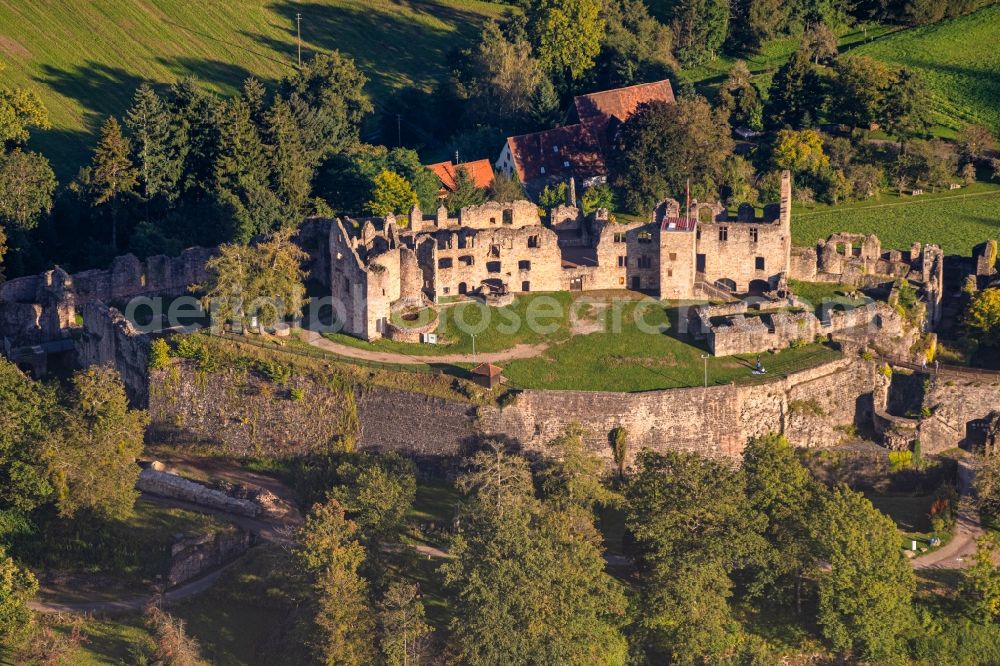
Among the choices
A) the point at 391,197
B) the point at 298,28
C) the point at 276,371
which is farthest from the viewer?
the point at 298,28

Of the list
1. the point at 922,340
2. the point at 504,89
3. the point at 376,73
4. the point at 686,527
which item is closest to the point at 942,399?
the point at 922,340

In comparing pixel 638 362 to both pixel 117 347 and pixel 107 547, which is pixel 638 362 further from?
pixel 107 547

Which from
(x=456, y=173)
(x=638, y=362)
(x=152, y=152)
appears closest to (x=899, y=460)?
(x=638, y=362)

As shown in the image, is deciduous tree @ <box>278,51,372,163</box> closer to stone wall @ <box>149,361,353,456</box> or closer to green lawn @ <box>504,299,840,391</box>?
stone wall @ <box>149,361,353,456</box>

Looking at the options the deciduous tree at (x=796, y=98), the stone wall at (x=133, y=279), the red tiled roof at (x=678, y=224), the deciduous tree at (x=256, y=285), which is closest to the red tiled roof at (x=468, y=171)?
the stone wall at (x=133, y=279)

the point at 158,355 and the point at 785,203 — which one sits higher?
the point at 785,203

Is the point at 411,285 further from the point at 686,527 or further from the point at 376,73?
the point at 376,73

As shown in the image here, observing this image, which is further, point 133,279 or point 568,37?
point 568,37
